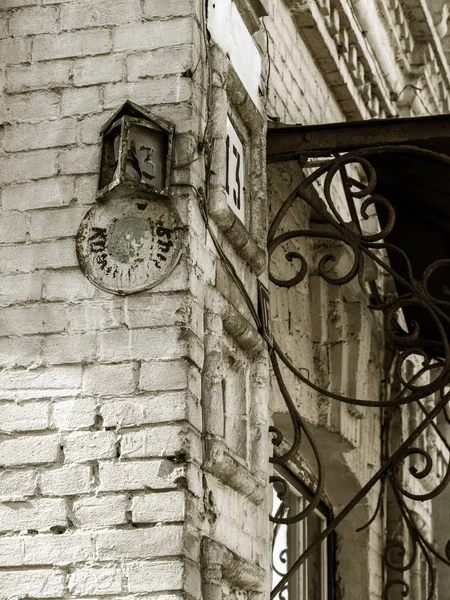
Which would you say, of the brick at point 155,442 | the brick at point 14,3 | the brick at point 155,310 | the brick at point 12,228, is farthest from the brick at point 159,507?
the brick at point 14,3

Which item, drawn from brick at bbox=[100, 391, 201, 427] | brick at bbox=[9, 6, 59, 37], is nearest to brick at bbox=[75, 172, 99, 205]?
brick at bbox=[9, 6, 59, 37]

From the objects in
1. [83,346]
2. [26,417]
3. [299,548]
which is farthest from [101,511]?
[299,548]

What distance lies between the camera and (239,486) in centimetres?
400

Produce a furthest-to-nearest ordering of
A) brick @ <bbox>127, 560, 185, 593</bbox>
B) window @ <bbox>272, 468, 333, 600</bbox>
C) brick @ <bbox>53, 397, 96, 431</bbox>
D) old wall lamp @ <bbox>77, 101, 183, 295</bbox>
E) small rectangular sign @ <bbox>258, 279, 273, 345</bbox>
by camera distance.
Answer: window @ <bbox>272, 468, 333, 600</bbox> → small rectangular sign @ <bbox>258, 279, 273, 345</bbox> → old wall lamp @ <bbox>77, 101, 183, 295</bbox> → brick @ <bbox>53, 397, 96, 431</bbox> → brick @ <bbox>127, 560, 185, 593</bbox>

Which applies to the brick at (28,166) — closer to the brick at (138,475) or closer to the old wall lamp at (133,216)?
the old wall lamp at (133,216)

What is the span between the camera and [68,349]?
3.82m

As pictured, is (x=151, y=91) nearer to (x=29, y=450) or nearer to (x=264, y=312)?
(x=264, y=312)

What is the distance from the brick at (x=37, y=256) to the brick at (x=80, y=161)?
23cm

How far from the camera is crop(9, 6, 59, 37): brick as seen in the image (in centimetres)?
420

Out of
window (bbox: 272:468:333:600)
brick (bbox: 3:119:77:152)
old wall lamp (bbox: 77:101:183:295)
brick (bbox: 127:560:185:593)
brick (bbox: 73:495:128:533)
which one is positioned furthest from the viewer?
window (bbox: 272:468:333:600)

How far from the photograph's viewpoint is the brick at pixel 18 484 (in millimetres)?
3717

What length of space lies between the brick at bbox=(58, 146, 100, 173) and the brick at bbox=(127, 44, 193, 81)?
260 millimetres

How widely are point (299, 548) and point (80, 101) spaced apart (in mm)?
2800

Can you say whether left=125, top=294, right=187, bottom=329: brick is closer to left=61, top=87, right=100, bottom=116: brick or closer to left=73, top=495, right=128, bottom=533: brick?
left=73, top=495, right=128, bottom=533: brick
